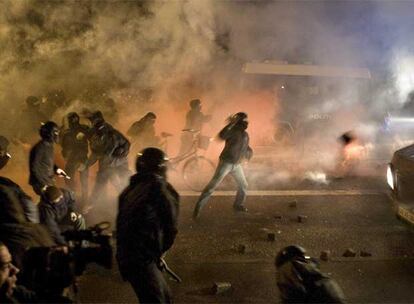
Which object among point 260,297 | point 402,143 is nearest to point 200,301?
point 260,297

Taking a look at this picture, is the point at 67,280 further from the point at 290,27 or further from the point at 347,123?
the point at 290,27


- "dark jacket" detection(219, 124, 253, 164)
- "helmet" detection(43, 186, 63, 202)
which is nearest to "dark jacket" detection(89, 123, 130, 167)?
"dark jacket" detection(219, 124, 253, 164)

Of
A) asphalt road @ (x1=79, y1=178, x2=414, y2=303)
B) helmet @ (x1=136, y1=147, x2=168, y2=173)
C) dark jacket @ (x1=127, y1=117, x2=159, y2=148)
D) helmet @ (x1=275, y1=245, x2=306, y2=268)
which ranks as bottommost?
asphalt road @ (x1=79, y1=178, x2=414, y2=303)

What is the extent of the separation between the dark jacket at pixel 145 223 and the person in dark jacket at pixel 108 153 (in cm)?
423

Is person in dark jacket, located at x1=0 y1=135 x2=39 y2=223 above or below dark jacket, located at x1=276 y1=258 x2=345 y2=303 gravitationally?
above

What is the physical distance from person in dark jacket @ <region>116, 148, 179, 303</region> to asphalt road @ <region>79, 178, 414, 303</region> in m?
1.33

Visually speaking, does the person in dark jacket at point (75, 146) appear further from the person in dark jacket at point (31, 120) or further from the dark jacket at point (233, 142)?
the dark jacket at point (233, 142)

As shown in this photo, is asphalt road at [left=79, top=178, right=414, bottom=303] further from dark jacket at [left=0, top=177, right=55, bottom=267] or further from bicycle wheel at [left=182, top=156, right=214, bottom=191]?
dark jacket at [left=0, top=177, right=55, bottom=267]

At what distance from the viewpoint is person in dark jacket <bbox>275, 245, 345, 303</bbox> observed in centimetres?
288

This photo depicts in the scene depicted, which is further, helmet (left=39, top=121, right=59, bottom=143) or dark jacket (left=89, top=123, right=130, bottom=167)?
dark jacket (left=89, top=123, right=130, bottom=167)

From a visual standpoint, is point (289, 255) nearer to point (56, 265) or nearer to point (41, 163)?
point (56, 265)

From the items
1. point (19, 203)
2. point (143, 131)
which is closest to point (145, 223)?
point (19, 203)

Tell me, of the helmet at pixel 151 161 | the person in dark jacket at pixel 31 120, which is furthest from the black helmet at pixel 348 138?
the helmet at pixel 151 161

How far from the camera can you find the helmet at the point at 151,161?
366 cm
